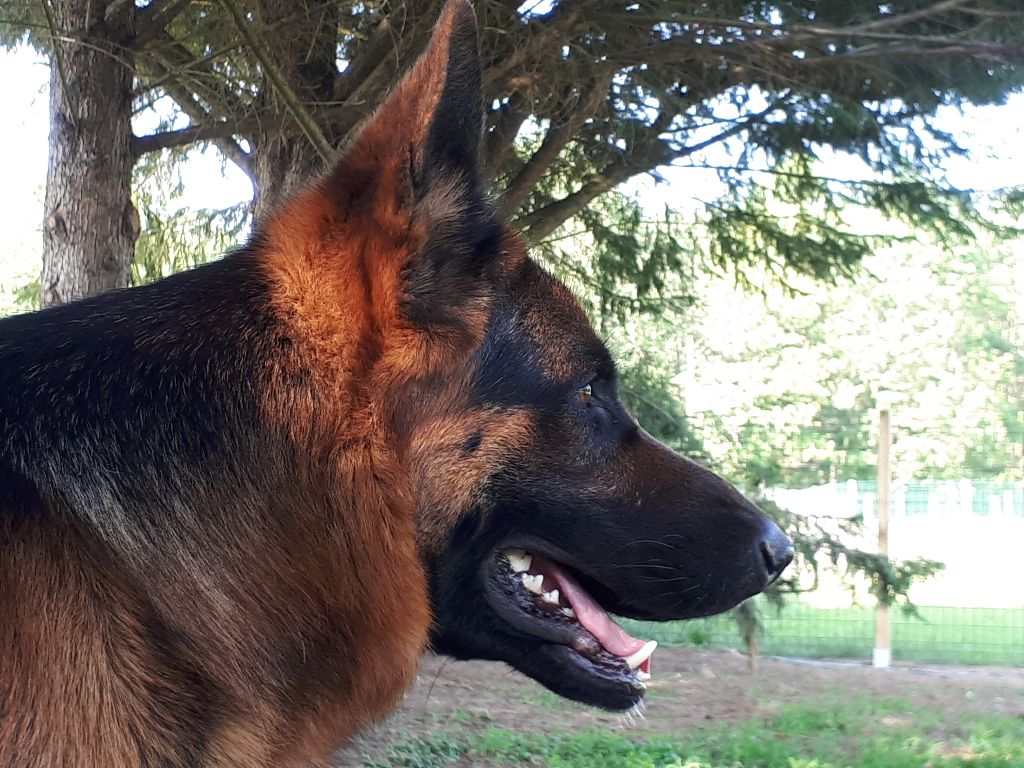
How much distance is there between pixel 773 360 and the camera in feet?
101

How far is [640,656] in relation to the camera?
243cm

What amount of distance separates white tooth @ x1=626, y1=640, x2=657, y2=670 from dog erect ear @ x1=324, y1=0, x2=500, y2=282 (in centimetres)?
108

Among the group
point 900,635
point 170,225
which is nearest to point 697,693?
point 900,635

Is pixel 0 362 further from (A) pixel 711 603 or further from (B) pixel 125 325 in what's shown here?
(A) pixel 711 603

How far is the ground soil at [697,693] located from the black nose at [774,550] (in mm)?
4612

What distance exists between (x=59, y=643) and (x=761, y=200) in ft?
27.2

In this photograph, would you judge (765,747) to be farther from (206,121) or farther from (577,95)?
(206,121)

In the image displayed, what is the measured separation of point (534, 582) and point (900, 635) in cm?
1053

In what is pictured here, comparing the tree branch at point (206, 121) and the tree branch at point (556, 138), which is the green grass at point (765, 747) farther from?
the tree branch at point (206, 121)

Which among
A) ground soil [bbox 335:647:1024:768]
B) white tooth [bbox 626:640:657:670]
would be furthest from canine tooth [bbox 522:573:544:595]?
ground soil [bbox 335:647:1024:768]

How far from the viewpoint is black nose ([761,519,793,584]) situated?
97.1 inches

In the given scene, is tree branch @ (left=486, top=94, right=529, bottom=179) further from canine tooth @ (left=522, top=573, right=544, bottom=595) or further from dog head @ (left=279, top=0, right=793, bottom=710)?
canine tooth @ (left=522, top=573, right=544, bottom=595)

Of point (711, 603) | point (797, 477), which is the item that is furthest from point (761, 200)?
point (711, 603)

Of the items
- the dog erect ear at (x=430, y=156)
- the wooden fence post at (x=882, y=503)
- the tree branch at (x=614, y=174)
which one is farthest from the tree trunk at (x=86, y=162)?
the wooden fence post at (x=882, y=503)
